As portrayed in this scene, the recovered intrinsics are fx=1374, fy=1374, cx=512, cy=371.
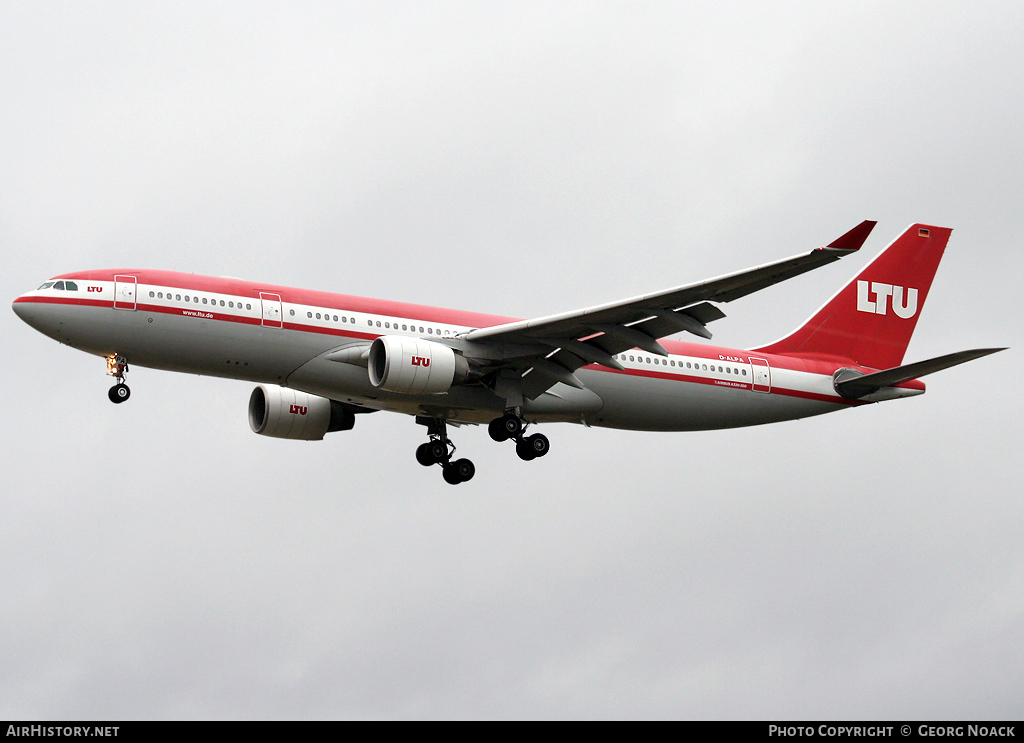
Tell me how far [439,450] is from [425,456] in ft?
1.72

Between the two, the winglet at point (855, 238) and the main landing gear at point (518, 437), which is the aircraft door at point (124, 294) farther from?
the winglet at point (855, 238)

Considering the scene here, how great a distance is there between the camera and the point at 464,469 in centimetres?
4412

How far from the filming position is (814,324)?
46.8m

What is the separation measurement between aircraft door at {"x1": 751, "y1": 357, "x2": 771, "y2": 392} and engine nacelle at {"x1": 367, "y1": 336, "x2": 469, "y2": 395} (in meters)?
11.3

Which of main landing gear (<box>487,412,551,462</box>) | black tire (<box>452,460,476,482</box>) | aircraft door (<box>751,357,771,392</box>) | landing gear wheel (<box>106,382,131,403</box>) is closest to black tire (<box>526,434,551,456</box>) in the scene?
main landing gear (<box>487,412,551,462</box>)

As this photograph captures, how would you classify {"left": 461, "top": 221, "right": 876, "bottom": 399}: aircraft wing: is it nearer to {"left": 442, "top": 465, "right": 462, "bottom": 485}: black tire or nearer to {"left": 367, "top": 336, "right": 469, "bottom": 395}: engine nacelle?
{"left": 367, "top": 336, "right": 469, "bottom": 395}: engine nacelle

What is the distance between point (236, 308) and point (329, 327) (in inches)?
103

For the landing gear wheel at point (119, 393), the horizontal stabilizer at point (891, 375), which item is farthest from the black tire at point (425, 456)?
the horizontal stabilizer at point (891, 375)

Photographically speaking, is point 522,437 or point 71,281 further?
point 522,437

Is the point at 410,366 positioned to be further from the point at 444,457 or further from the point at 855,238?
the point at 855,238

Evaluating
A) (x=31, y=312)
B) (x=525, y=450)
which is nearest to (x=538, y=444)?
(x=525, y=450)

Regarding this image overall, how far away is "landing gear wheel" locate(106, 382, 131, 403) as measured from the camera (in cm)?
3712
